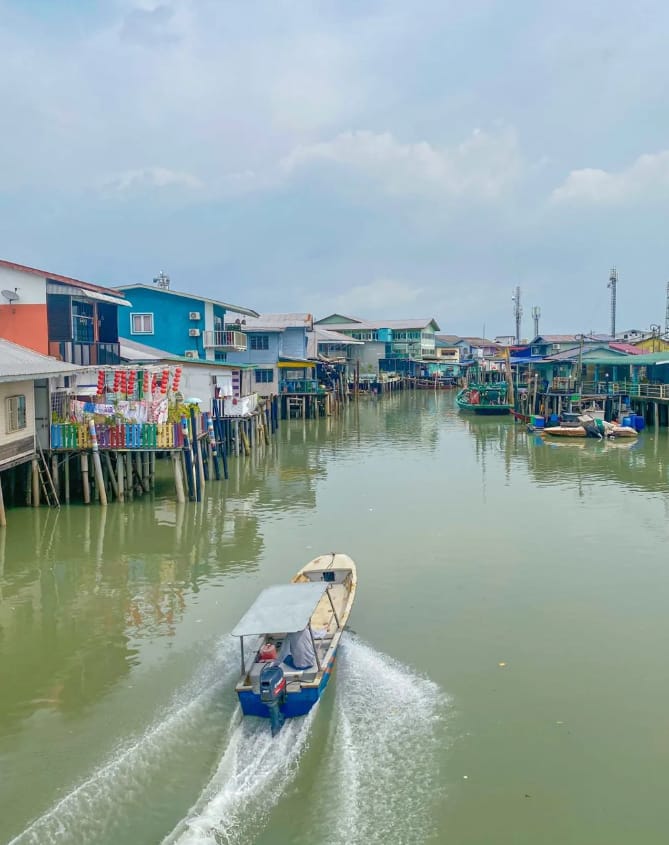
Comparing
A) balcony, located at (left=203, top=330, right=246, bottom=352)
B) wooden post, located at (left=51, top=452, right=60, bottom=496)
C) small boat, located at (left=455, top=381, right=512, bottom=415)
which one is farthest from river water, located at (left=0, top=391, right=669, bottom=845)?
small boat, located at (left=455, top=381, right=512, bottom=415)

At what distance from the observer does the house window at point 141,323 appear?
41875mm

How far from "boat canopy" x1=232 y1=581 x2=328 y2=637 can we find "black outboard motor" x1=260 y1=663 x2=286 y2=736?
881 mm

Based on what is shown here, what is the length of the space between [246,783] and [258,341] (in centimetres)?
4467

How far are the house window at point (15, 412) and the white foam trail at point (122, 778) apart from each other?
11.9 metres

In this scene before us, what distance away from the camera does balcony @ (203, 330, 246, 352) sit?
42094 millimetres

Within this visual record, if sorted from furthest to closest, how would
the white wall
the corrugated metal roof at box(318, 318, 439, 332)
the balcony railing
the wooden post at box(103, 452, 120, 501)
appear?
the corrugated metal roof at box(318, 318, 439, 332), the balcony railing, the white wall, the wooden post at box(103, 452, 120, 501)

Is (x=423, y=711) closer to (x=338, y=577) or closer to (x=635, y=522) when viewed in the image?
(x=338, y=577)

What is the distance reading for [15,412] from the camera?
21156 millimetres

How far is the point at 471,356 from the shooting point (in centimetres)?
12338

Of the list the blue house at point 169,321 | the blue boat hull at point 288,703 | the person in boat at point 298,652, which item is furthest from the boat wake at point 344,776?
the blue house at point 169,321


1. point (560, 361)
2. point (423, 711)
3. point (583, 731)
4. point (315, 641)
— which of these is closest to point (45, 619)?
point (315, 641)

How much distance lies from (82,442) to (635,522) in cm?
1664

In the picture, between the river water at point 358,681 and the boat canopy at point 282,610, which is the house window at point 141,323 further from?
the boat canopy at point 282,610

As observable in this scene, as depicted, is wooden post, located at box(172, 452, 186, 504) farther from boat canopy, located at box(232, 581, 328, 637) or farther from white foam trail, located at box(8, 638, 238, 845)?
white foam trail, located at box(8, 638, 238, 845)
